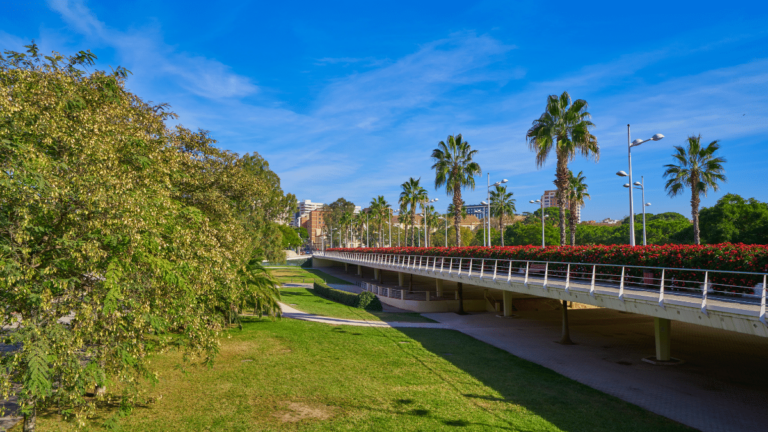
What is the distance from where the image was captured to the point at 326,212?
6196 inches

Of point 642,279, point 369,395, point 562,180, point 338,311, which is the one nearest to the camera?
point 369,395

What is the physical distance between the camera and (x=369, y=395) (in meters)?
13.1

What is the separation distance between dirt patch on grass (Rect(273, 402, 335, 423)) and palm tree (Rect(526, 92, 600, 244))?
65.6ft

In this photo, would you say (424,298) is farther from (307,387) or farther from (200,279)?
(200,279)

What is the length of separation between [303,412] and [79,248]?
22.6 ft

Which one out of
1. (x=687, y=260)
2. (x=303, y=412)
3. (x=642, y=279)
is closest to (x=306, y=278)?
(x=642, y=279)

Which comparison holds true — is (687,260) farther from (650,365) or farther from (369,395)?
(369,395)

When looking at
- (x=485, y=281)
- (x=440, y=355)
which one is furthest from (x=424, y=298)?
(x=440, y=355)

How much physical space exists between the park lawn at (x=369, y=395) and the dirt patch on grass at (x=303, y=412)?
1.1 inches

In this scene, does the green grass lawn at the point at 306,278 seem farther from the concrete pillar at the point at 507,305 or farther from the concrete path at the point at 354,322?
the concrete pillar at the point at 507,305

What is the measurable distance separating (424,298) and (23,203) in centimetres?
2988

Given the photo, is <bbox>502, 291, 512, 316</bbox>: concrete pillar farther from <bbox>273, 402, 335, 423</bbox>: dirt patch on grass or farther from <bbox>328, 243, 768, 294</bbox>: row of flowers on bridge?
<bbox>273, 402, 335, 423</bbox>: dirt patch on grass

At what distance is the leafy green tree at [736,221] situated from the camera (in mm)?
39525

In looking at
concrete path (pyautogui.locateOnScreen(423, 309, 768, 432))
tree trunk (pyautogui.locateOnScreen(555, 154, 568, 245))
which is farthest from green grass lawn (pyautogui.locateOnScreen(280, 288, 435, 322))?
tree trunk (pyautogui.locateOnScreen(555, 154, 568, 245))
